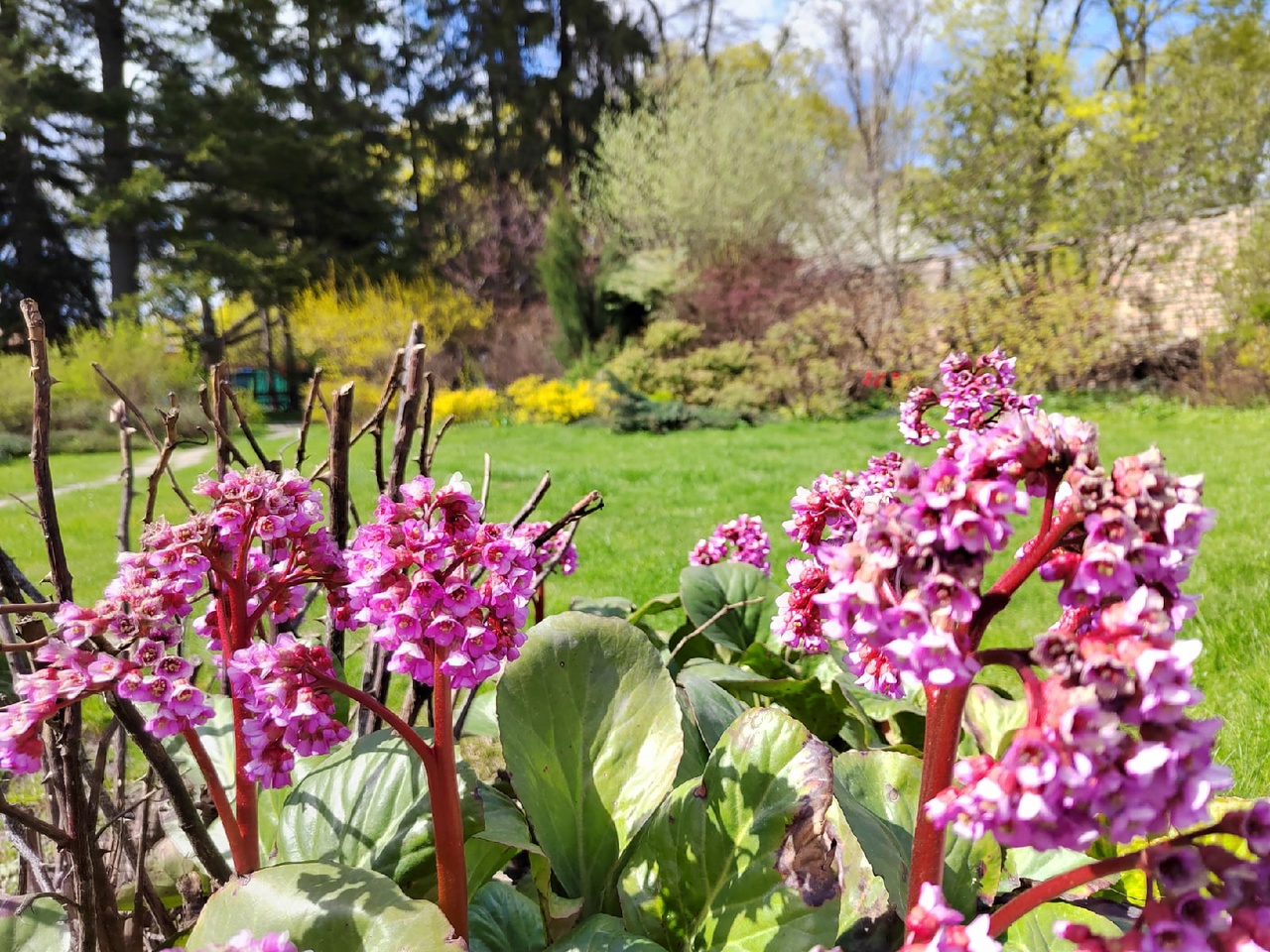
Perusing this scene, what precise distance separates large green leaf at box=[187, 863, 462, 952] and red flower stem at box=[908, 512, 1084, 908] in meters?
0.36

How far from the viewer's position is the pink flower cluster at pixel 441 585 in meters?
0.68

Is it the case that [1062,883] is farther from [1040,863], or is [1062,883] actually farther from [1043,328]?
[1043,328]

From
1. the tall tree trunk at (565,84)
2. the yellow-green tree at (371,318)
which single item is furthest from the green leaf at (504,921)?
the tall tree trunk at (565,84)

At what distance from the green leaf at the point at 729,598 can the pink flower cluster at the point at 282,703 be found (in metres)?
1.27

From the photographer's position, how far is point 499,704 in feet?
3.15

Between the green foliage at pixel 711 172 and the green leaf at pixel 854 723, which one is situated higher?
the green foliage at pixel 711 172

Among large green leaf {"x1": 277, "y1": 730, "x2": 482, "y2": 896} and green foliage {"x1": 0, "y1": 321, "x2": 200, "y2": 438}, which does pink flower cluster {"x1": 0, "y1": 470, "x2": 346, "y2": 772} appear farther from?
green foliage {"x1": 0, "y1": 321, "x2": 200, "y2": 438}

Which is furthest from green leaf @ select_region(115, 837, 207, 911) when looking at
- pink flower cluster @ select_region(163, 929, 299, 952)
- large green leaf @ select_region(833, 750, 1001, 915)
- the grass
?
the grass

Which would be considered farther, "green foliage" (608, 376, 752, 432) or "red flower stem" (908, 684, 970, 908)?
"green foliage" (608, 376, 752, 432)

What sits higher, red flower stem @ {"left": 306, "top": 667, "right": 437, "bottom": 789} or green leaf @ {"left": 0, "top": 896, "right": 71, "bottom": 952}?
red flower stem @ {"left": 306, "top": 667, "right": 437, "bottom": 789}

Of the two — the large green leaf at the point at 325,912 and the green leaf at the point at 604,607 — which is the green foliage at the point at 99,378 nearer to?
the green leaf at the point at 604,607

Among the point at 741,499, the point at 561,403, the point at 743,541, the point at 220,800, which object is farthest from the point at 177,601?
the point at 561,403

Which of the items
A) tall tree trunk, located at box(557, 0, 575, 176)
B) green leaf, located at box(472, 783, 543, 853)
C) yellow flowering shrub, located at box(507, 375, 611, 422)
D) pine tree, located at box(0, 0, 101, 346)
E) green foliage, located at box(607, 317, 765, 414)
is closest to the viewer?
green leaf, located at box(472, 783, 543, 853)

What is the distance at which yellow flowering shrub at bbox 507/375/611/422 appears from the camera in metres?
13.0
